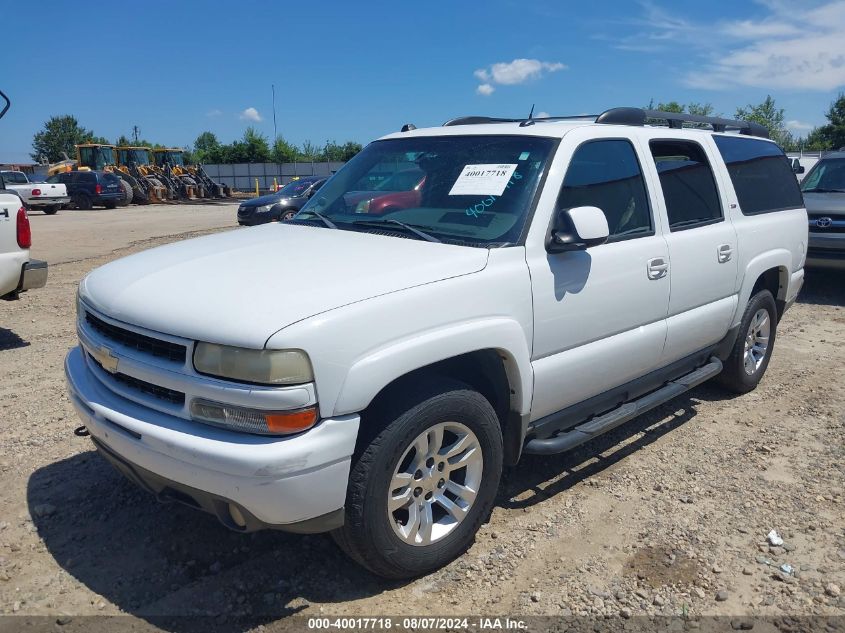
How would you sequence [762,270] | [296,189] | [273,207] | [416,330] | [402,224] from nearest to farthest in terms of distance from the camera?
1. [416,330]
2. [402,224]
3. [762,270]
4. [273,207]
5. [296,189]

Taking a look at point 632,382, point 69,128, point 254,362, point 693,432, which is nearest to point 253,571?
point 254,362

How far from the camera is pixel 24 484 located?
12.4 ft

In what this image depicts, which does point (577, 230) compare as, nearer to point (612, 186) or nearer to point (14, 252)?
point (612, 186)

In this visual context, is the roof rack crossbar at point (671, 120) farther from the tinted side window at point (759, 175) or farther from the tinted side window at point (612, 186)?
the tinted side window at point (612, 186)

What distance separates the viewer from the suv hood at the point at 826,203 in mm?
9039

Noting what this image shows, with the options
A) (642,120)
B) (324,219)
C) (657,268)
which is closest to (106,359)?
(324,219)

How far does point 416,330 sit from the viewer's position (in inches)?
106

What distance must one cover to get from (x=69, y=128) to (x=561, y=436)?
328 feet

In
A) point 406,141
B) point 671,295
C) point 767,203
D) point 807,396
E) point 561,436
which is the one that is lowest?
point 807,396

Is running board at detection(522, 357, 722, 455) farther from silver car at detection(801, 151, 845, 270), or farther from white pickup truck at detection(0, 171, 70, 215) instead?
→ white pickup truck at detection(0, 171, 70, 215)

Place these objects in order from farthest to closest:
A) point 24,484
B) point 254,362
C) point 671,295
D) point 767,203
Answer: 1. point 767,203
2. point 671,295
3. point 24,484
4. point 254,362

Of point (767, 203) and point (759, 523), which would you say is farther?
point (767, 203)

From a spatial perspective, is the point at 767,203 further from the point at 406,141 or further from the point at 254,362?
the point at 254,362

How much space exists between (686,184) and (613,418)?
5.48ft
